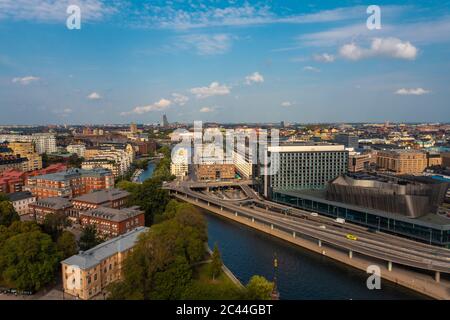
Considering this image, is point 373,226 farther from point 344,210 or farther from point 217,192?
point 217,192

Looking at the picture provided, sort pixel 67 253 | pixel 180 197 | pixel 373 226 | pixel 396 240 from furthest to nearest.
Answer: pixel 180 197, pixel 373 226, pixel 396 240, pixel 67 253

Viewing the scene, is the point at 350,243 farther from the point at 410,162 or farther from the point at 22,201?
the point at 410,162

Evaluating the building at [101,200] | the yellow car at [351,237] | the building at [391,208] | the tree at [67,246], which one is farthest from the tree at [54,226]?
the building at [391,208]

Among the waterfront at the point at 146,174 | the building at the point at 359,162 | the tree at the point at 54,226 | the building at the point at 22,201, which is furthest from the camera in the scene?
the building at the point at 359,162

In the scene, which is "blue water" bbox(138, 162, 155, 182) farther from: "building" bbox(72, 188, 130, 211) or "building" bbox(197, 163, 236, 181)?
"building" bbox(72, 188, 130, 211)

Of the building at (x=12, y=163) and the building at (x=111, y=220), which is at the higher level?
the building at (x=12, y=163)

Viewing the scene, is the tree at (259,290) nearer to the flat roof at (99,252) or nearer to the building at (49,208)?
the flat roof at (99,252)

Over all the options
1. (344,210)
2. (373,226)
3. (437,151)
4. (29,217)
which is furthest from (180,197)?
(437,151)
